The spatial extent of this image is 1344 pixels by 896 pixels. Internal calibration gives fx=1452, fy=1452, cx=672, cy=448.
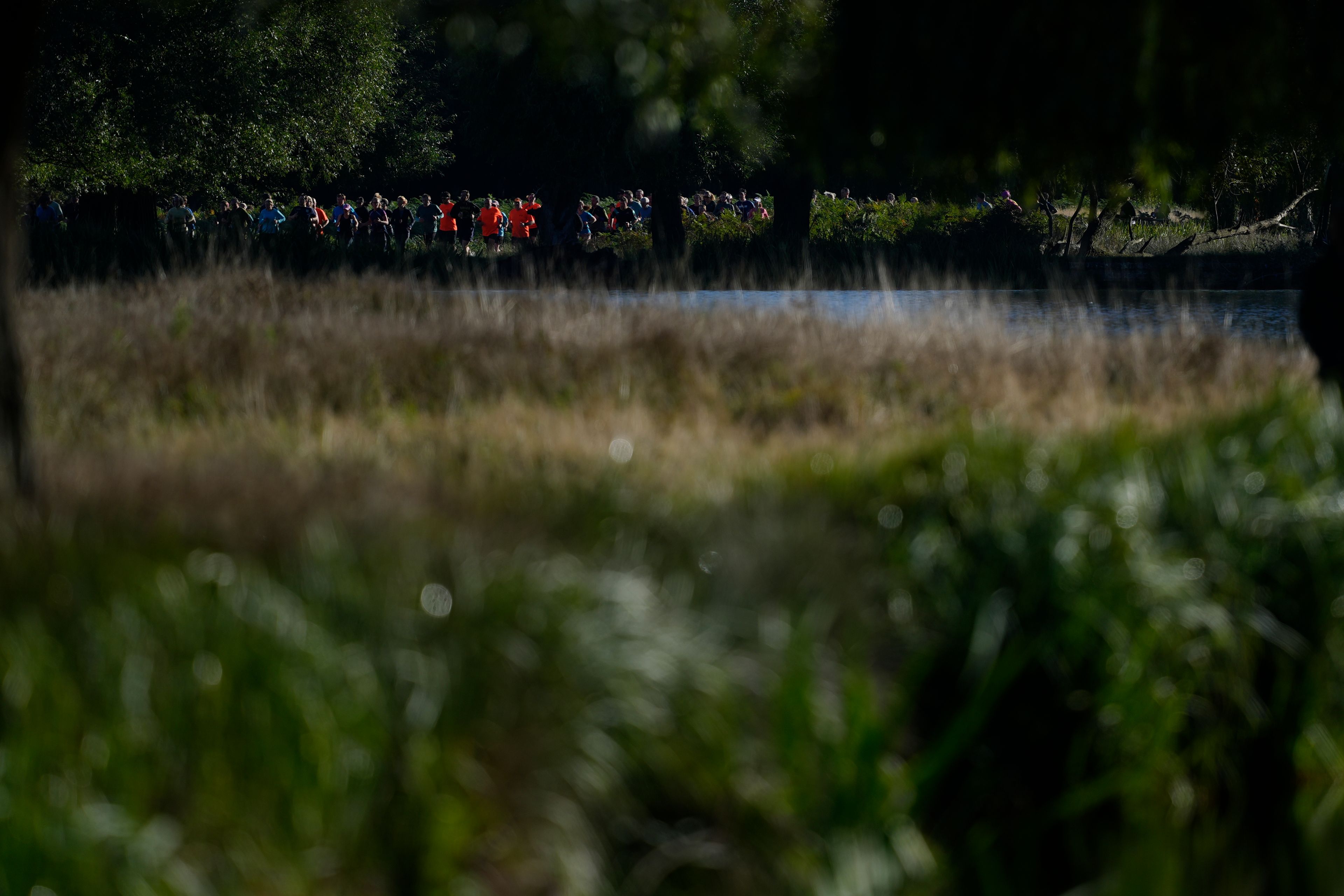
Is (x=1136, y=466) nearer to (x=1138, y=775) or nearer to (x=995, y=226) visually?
(x=1138, y=775)

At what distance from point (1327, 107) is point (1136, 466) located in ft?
7.21

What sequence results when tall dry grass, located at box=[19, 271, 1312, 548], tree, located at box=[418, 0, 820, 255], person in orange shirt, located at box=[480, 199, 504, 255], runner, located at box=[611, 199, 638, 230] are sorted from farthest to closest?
runner, located at box=[611, 199, 638, 230] < person in orange shirt, located at box=[480, 199, 504, 255] < tree, located at box=[418, 0, 820, 255] < tall dry grass, located at box=[19, 271, 1312, 548]

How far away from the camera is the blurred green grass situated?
3420 millimetres

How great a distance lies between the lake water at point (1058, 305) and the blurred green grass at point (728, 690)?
599cm

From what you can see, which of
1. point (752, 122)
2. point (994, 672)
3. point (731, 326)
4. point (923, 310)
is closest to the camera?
point (994, 672)

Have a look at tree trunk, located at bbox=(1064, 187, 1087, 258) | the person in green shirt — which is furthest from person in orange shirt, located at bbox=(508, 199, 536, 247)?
tree trunk, located at bbox=(1064, 187, 1087, 258)

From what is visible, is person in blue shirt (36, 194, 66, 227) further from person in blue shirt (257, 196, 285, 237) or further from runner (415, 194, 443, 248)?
runner (415, 194, 443, 248)

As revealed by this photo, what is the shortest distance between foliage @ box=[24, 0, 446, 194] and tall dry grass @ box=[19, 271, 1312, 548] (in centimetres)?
1143

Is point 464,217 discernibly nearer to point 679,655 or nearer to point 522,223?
point 522,223

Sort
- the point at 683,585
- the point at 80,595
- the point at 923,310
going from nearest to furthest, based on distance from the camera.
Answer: the point at 80,595 → the point at 683,585 → the point at 923,310

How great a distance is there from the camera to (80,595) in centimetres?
395

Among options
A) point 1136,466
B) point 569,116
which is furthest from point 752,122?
point 569,116

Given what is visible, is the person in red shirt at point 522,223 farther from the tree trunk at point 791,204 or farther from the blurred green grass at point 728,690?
the blurred green grass at point 728,690

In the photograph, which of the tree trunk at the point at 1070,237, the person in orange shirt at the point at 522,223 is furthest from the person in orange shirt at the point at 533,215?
the tree trunk at the point at 1070,237
